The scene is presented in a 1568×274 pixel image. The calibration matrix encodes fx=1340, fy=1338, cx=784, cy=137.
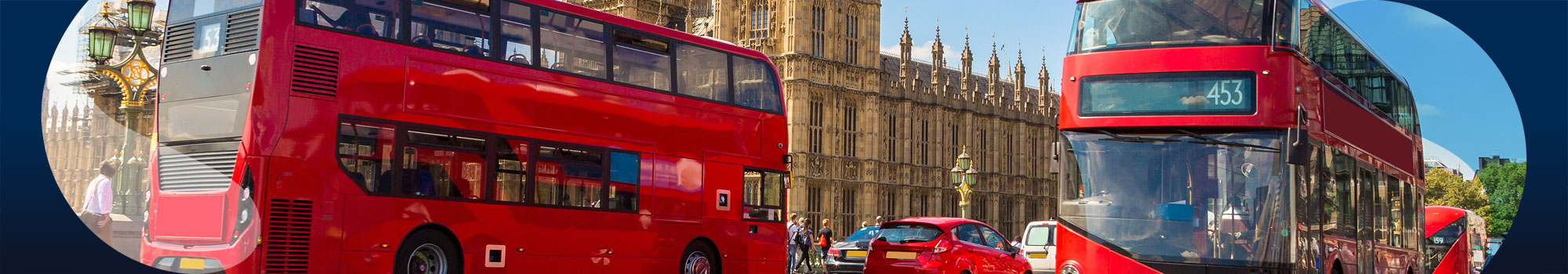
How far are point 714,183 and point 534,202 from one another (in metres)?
2.88

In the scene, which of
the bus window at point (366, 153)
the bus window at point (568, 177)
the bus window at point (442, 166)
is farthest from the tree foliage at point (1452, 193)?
the bus window at point (366, 153)

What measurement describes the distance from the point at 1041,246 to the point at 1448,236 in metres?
6.15

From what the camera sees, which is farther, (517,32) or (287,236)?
(517,32)

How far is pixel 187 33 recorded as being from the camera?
423 inches

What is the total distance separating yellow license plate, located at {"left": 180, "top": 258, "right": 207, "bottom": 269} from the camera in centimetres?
1033

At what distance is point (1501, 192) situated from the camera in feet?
56.4

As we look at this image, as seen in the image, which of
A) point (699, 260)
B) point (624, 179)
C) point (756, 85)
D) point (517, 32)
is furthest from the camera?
point (756, 85)

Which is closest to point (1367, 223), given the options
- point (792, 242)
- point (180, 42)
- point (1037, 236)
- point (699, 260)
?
point (699, 260)

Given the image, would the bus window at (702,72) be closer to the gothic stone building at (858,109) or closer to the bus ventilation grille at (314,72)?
the bus ventilation grille at (314,72)

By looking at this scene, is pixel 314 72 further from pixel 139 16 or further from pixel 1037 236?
pixel 1037 236

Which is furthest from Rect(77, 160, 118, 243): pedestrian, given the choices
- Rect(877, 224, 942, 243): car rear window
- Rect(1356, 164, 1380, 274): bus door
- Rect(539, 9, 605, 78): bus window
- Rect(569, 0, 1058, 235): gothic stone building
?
Rect(569, 0, 1058, 235): gothic stone building

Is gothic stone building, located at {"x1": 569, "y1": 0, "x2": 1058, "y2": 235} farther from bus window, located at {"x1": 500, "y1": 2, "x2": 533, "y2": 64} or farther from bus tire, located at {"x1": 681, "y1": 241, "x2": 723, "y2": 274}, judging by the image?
bus window, located at {"x1": 500, "y1": 2, "x2": 533, "y2": 64}

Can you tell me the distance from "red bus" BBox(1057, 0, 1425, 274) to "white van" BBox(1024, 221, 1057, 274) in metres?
9.09

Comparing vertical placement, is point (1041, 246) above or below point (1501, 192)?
below
